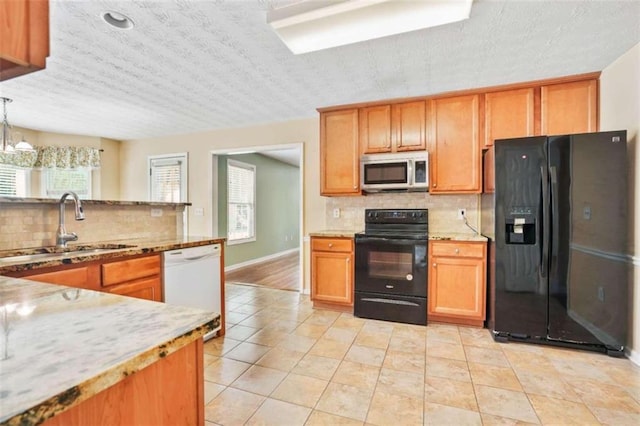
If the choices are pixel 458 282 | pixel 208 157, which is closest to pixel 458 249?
→ pixel 458 282

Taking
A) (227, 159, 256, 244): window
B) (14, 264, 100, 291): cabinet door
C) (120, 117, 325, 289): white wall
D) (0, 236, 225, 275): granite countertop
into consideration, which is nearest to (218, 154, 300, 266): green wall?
(227, 159, 256, 244): window

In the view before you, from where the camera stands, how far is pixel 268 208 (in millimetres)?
6969

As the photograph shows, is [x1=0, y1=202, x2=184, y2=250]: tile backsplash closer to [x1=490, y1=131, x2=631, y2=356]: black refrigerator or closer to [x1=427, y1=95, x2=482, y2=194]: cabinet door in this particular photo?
[x1=427, y1=95, x2=482, y2=194]: cabinet door

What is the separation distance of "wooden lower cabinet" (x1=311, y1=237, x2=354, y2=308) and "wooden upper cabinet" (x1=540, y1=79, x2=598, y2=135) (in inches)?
86.8

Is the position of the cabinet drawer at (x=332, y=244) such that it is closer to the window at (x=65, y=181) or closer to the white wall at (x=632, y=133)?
the white wall at (x=632, y=133)

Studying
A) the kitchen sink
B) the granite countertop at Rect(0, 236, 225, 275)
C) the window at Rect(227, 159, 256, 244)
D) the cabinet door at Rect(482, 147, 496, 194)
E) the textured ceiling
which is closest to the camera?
the granite countertop at Rect(0, 236, 225, 275)

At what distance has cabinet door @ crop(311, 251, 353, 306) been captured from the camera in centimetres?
330

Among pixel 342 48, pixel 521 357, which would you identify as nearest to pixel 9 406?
pixel 342 48

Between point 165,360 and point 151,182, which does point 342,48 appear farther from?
point 151,182

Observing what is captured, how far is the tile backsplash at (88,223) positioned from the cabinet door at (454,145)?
2.71 meters

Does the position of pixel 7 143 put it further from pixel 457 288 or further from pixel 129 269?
pixel 457 288

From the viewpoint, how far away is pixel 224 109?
3.72m

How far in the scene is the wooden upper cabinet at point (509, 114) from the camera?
115 inches

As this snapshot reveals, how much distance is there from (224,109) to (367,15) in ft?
7.78
